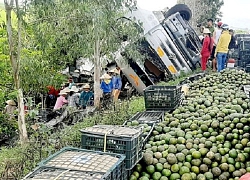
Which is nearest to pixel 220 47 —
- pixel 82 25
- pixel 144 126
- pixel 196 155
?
pixel 82 25

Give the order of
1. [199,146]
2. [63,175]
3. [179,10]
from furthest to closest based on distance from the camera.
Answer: [179,10] < [199,146] < [63,175]

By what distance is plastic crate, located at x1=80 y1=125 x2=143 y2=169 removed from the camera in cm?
431

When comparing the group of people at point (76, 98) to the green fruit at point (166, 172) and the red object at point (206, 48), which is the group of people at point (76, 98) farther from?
the green fruit at point (166, 172)

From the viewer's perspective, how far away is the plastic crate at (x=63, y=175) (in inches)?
136

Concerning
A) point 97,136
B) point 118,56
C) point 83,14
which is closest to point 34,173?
point 97,136

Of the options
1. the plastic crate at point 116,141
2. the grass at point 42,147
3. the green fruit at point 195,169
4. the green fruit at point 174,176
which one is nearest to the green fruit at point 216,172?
the green fruit at point 195,169

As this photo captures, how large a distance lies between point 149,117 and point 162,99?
1.92ft

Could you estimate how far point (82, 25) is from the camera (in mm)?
8641

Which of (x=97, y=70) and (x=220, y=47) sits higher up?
(x=220, y=47)

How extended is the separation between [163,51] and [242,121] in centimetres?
629

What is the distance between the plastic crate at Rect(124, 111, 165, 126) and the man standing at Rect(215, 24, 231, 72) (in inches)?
193

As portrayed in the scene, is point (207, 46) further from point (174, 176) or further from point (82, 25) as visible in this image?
→ point (174, 176)

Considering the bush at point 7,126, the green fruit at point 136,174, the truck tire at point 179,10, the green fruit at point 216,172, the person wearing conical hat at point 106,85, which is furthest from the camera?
the truck tire at point 179,10

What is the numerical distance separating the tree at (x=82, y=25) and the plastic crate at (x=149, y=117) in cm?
196
